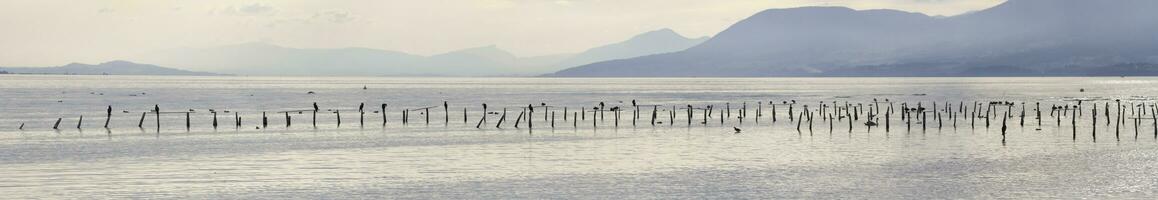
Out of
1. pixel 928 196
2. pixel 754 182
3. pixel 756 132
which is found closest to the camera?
pixel 928 196

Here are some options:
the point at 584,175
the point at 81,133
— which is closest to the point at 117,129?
the point at 81,133

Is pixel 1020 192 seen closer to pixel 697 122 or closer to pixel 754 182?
pixel 754 182

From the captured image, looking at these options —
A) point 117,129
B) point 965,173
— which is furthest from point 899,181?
point 117,129

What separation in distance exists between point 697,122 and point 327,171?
42.8 metres

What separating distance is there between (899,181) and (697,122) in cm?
4221

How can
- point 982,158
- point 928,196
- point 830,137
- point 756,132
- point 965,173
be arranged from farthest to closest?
1. point 756,132
2. point 830,137
3. point 982,158
4. point 965,173
5. point 928,196

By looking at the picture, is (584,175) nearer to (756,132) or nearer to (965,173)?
(965,173)

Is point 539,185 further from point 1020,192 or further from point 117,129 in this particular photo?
point 117,129

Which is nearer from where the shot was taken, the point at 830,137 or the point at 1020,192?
the point at 1020,192

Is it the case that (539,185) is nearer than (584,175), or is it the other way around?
(539,185)

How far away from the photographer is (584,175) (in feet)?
144

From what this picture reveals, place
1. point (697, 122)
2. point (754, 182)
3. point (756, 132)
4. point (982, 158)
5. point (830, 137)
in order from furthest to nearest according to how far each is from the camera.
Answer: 1. point (697, 122)
2. point (756, 132)
3. point (830, 137)
4. point (982, 158)
5. point (754, 182)

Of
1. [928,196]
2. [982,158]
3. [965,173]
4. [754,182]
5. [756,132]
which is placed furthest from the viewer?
[756,132]

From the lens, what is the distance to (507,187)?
39938 millimetres
